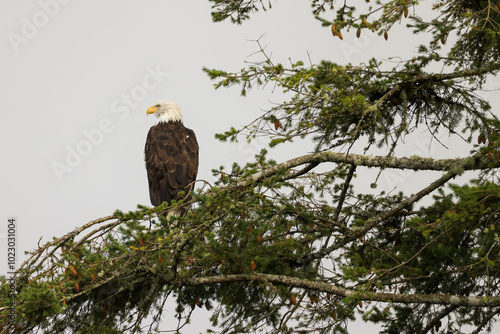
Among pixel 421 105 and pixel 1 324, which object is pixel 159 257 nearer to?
pixel 1 324

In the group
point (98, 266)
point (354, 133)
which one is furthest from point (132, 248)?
point (354, 133)

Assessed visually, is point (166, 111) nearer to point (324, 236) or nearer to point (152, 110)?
point (152, 110)

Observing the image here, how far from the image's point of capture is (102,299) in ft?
19.6

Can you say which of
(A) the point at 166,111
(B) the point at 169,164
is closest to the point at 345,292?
(B) the point at 169,164

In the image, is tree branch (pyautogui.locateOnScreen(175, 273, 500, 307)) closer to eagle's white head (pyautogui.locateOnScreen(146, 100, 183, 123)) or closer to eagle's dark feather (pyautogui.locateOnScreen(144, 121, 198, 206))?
eagle's dark feather (pyautogui.locateOnScreen(144, 121, 198, 206))

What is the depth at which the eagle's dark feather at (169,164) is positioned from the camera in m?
9.42

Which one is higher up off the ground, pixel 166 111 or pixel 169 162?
pixel 166 111

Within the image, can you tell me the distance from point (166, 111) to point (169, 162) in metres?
2.06

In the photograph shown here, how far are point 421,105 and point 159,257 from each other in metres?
3.74

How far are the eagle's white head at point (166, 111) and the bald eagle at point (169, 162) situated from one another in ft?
2.87

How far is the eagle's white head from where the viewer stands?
11227 mm

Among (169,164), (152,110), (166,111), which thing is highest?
(152,110)

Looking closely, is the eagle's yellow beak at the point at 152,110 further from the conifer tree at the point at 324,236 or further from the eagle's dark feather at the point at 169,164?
the conifer tree at the point at 324,236

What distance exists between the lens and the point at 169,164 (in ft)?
31.2
